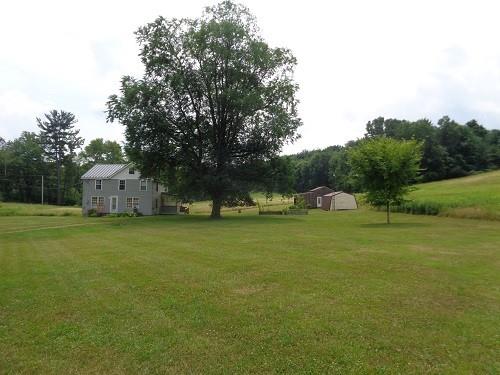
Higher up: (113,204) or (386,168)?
(386,168)

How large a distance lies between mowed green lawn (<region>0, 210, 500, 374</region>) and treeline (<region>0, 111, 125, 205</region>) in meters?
79.4

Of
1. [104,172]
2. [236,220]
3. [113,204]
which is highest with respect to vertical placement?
[104,172]

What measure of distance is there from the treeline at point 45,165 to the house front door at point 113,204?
111 ft

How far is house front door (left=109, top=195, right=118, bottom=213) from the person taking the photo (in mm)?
53531

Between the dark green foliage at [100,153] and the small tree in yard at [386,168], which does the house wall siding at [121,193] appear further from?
the dark green foliage at [100,153]

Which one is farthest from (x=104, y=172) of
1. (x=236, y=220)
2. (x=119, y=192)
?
(x=236, y=220)

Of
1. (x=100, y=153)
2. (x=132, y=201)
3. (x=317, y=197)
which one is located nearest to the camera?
(x=132, y=201)

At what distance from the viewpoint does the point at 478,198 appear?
3572 centimetres

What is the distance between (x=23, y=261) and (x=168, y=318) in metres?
8.61

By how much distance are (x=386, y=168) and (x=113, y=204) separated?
121 ft

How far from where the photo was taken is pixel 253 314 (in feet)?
23.1

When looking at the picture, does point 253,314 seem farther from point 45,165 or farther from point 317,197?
point 45,165

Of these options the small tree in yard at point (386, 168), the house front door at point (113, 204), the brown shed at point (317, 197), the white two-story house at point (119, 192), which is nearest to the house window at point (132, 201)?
the white two-story house at point (119, 192)

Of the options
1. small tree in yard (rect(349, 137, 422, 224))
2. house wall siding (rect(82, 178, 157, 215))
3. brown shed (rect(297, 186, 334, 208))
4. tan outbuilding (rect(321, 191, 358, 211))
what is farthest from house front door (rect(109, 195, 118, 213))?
small tree in yard (rect(349, 137, 422, 224))
